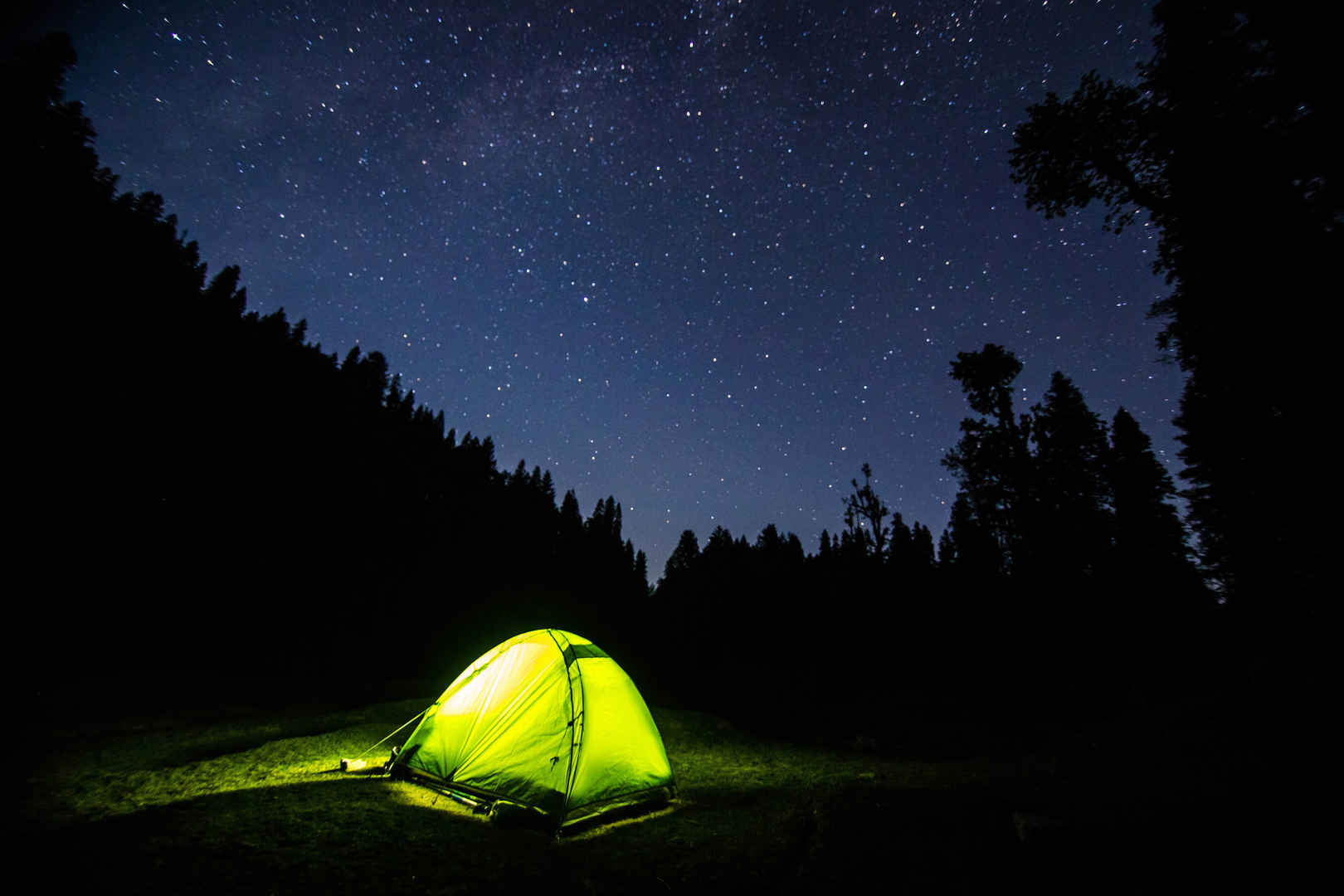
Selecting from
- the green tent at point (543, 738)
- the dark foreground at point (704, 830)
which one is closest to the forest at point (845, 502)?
the dark foreground at point (704, 830)

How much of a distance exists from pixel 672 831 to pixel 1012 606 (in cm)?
3647

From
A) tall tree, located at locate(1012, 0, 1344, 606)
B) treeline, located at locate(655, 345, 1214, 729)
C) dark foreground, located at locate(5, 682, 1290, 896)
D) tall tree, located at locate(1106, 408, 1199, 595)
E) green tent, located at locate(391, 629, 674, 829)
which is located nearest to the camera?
dark foreground, located at locate(5, 682, 1290, 896)

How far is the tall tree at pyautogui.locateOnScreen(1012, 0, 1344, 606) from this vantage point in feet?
29.2

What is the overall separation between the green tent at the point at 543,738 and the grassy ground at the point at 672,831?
347mm

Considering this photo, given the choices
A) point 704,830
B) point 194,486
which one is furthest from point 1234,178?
point 194,486

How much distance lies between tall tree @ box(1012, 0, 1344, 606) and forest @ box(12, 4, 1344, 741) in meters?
0.05

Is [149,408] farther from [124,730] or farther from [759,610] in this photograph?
[759,610]

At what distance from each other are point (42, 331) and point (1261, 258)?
5103 cm

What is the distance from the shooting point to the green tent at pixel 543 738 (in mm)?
6645

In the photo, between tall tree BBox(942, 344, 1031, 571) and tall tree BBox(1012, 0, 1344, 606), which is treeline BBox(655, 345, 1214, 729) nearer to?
tall tree BBox(942, 344, 1031, 571)

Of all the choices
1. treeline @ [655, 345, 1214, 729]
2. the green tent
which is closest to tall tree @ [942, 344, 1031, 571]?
treeline @ [655, 345, 1214, 729]

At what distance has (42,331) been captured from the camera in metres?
28.5

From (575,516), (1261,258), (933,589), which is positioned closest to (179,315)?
(575,516)

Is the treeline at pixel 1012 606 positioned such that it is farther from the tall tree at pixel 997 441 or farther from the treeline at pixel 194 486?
the treeline at pixel 194 486
